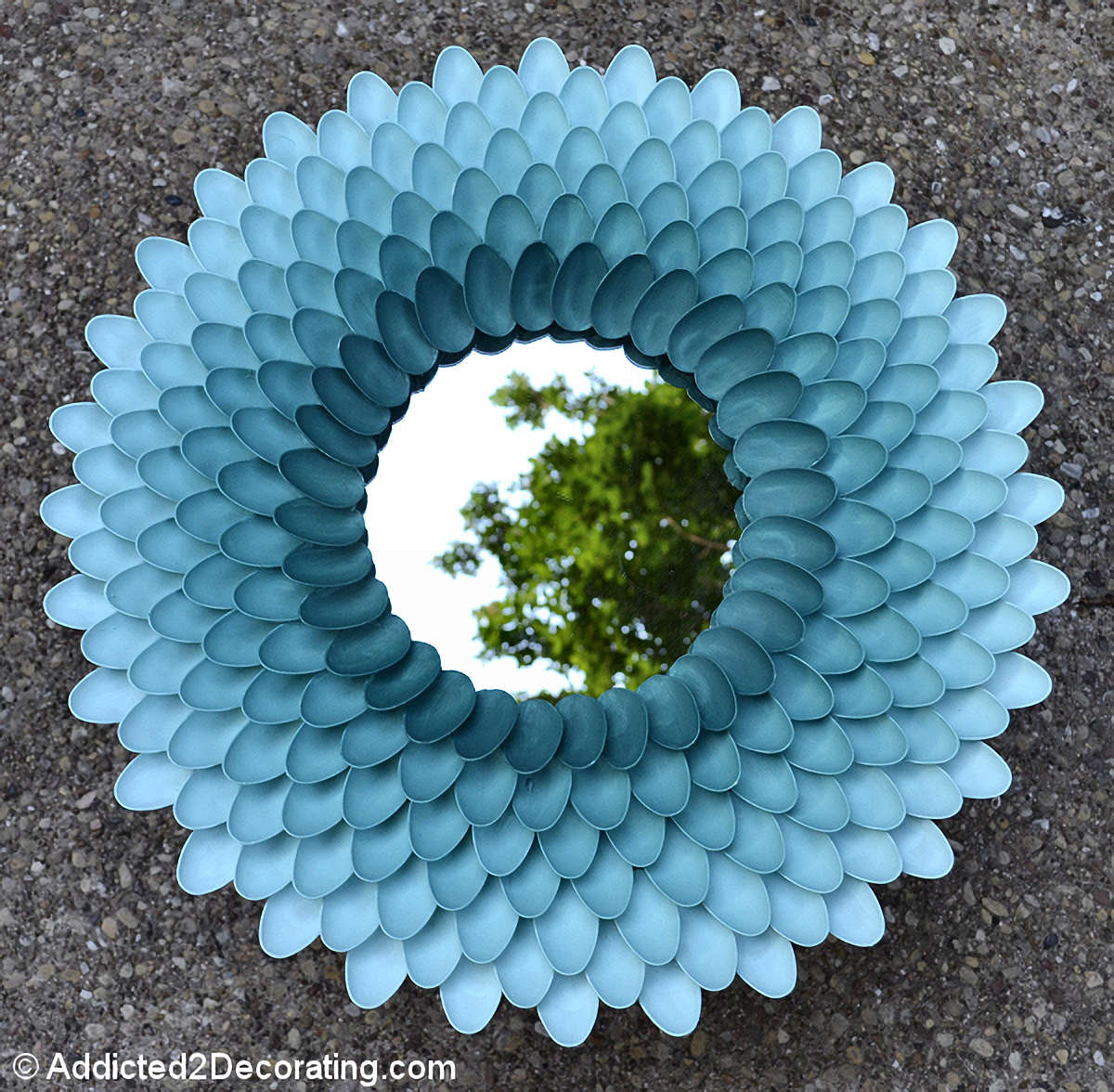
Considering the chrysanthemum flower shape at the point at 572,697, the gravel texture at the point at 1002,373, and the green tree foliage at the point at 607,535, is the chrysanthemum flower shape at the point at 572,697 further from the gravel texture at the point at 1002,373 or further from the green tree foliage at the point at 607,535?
the gravel texture at the point at 1002,373

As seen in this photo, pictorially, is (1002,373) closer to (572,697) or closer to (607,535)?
(607,535)

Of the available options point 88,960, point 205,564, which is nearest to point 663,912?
point 205,564

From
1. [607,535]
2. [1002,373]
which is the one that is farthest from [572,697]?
[1002,373]

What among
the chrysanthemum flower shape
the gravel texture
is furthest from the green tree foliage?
the gravel texture

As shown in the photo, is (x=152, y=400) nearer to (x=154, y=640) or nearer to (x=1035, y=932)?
(x=154, y=640)

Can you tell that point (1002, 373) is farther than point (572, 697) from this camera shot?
Yes


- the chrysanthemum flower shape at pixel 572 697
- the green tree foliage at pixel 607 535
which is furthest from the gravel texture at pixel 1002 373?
the green tree foliage at pixel 607 535
